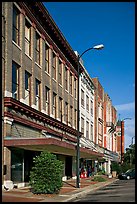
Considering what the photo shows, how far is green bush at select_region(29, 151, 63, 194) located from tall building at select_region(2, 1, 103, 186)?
2.07m

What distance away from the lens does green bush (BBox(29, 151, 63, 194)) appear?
2188 centimetres

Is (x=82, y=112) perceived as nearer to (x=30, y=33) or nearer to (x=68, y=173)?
(x=68, y=173)

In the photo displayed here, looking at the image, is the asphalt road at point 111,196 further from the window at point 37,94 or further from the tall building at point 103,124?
the tall building at point 103,124

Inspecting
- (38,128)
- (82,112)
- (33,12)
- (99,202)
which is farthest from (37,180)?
(82,112)

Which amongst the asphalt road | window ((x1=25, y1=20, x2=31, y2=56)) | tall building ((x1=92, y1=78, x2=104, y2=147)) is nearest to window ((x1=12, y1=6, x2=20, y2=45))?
window ((x1=25, y1=20, x2=31, y2=56))

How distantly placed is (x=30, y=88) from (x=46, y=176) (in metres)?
9.96

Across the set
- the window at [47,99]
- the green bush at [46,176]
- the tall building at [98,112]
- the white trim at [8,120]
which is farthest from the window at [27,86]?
the tall building at [98,112]

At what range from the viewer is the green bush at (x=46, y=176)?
71.8 feet

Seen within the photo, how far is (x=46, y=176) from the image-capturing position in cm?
2198

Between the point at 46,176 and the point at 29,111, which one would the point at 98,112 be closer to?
the point at 29,111

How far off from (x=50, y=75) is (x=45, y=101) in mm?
3073

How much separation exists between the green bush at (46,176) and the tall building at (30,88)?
2069 mm

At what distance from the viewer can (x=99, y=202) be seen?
18.3 metres

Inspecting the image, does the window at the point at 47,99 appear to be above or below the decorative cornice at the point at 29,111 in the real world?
above
